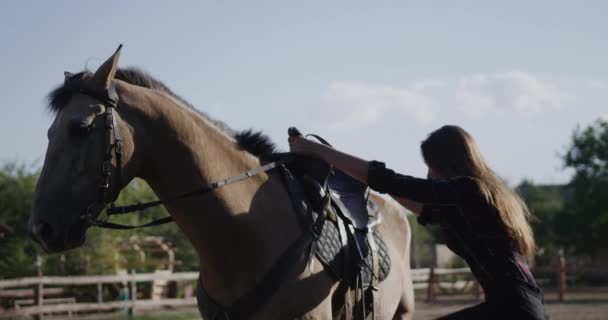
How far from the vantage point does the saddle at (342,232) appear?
186 inches

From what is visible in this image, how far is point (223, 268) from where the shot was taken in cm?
438

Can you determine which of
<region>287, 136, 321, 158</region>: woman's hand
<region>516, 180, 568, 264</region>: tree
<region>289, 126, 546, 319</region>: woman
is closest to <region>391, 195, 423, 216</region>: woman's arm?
<region>289, 126, 546, 319</region>: woman

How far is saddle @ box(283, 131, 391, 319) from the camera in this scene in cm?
473

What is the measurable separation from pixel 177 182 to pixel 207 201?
195 mm

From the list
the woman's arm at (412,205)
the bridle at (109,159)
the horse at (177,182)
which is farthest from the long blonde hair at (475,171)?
the bridle at (109,159)

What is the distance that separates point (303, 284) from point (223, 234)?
1.78 feet

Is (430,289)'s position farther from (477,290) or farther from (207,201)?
(207,201)

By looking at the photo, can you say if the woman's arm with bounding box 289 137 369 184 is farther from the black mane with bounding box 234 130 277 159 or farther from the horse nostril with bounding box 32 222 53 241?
the horse nostril with bounding box 32 222 53 241

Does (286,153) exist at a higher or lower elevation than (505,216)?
higher

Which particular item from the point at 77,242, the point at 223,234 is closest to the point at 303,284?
the point at 223,234

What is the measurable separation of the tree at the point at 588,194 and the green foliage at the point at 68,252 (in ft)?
64.1

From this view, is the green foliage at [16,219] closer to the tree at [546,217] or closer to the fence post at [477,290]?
the fence post at [477,290]

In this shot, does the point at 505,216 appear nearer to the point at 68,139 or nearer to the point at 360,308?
the point at 360,308

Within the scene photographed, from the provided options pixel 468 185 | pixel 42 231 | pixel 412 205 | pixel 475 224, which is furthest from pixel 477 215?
pixel 42 231
